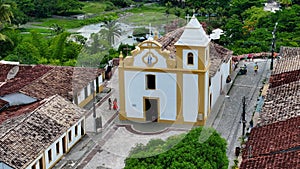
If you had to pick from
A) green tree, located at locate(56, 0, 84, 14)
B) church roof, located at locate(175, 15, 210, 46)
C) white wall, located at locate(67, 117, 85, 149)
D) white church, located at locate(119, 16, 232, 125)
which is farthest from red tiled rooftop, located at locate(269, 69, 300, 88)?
green tree, located at locate(56, 0, 84, 14)

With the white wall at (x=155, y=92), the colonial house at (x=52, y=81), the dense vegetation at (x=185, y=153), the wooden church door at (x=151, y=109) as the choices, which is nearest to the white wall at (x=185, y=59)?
the white wall at (x=155, y=92)

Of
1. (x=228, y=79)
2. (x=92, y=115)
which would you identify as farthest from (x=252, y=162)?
(x=228, y=79)

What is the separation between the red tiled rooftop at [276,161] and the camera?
16.6 metres

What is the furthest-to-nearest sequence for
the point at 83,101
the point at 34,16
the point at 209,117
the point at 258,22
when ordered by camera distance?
the point at 34,16 < the point at 258,22 < the point at 83,101 < the point at 209,117

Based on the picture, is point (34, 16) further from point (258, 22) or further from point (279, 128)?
point (279, 128)

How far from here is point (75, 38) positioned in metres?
51.2

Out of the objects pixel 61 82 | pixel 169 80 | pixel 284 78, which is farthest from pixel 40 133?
pixel 284 78

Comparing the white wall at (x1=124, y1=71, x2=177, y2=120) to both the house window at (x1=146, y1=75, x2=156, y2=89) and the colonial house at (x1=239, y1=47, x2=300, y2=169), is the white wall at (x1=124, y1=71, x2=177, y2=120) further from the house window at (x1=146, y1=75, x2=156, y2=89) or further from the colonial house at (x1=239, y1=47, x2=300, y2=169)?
the colonial house at (x1=239, y1=47, x2=300, y2=169)

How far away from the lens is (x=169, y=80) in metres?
26.8

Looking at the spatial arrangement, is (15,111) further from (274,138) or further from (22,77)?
(274,138)

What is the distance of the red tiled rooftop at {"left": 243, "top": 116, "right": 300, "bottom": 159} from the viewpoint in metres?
18.3

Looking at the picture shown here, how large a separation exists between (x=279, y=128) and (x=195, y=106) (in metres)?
7.14

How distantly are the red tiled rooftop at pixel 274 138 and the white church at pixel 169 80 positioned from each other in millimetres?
6176

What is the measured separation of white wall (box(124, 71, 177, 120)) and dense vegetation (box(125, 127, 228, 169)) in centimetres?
795
